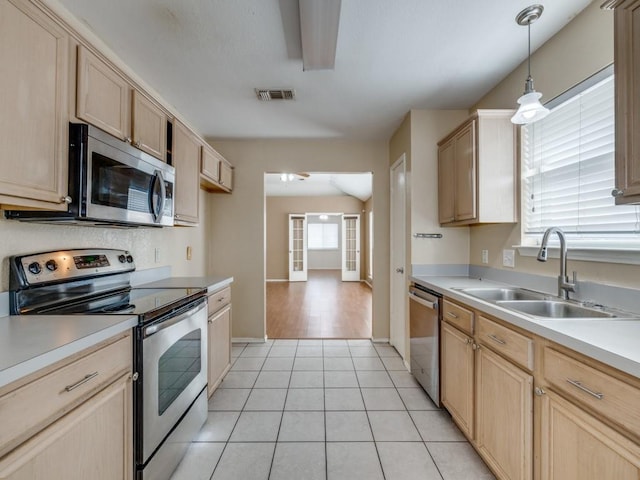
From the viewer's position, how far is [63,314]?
4.13ft

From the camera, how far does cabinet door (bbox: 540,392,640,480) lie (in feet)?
2.74

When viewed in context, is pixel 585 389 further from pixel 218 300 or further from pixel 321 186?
pixel 321 186

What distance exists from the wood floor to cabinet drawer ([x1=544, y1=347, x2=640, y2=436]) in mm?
2756

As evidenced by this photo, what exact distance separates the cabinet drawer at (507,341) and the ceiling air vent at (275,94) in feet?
7.13

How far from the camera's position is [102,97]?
4.64 ft

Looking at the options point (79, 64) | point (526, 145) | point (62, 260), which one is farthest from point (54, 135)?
point (526, 145)

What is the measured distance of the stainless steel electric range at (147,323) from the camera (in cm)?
128

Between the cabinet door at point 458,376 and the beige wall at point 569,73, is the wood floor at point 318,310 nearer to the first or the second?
the cabinet door at point 458,376

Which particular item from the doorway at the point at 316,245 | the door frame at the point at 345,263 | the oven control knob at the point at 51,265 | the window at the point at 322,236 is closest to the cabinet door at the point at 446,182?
the oven control knob at the point at 51,265

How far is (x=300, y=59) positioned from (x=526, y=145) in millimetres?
1695

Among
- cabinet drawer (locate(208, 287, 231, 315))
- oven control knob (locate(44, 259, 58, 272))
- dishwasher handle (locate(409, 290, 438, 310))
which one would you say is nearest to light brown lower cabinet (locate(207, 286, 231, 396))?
cabinet drawer (locate(208, 287, 231, 315))

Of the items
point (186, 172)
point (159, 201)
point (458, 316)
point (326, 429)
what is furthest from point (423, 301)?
point (186, 172)

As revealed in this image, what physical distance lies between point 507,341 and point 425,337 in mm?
970

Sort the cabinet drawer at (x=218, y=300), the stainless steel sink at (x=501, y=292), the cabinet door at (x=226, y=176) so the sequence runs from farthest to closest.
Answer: the cabinet door at (x=226, y=176)
the cabinet drawer at (x=218, y=300)
the stainless steel sink at (x=501, y=292)
